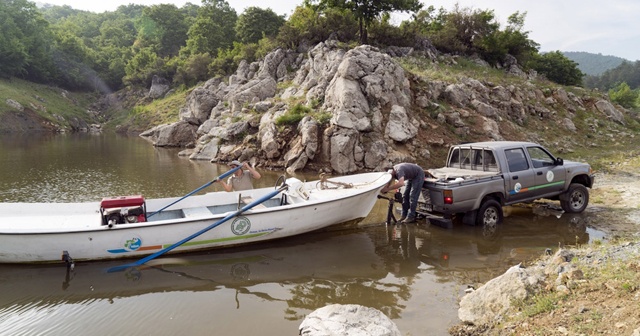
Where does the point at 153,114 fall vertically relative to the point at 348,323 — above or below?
above

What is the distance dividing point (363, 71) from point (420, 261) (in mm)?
15203

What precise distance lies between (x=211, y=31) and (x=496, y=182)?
192 feet

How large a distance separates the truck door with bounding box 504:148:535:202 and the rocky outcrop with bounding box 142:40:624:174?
8.80 m

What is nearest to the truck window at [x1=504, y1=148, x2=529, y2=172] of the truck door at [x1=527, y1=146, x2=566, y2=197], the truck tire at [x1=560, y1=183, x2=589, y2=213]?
the truck door at [x1=527, y1=146, x2=566, y2=197]

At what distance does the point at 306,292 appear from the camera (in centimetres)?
702

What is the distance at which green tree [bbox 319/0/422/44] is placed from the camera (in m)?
32.2

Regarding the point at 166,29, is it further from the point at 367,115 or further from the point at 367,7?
the point at 367,115

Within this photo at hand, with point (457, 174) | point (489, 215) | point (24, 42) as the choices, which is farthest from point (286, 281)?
point (24, 42)

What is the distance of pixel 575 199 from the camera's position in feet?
37.0

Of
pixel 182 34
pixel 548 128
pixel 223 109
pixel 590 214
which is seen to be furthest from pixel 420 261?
pixel 182 34

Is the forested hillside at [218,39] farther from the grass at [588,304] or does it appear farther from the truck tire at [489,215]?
the grass at [588,304]

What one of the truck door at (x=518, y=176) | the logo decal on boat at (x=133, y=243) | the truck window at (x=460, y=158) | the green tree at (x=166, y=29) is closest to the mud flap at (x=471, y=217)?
the truck door at (x=518, y=176)

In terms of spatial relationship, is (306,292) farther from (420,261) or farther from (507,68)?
(507,68)

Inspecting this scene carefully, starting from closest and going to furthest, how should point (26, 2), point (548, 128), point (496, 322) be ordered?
point (496, 322)
point (548, 128)
point (26, 2)
